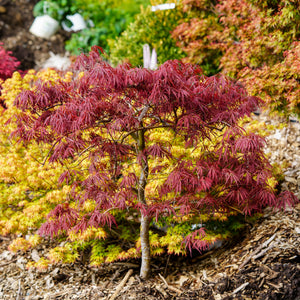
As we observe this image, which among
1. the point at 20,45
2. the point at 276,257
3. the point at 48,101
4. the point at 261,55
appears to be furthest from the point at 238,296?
the point at 20,45

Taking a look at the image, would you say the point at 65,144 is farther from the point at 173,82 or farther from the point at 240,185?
the point at 240,185

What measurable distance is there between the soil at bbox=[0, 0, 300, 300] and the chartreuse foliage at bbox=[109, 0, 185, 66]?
4203 mm

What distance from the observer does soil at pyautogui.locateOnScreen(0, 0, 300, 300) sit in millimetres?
2961

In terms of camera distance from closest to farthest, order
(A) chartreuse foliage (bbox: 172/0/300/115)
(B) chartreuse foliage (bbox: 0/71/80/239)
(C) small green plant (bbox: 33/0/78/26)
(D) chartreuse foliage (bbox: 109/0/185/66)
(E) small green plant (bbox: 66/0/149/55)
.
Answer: (B) chartreuse foliage (bbox: 0/71/80/239) → (A) chartreuse foliage (bbox: 172/0/300/115) → (D) chartreuse foliage (bbox: 109/0/185/66) → (E) small green plant (bbox: 66/0/149/55) → (C) small green plant (bbox: 33/0/78/26)

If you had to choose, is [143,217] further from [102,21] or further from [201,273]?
A: [102,21]

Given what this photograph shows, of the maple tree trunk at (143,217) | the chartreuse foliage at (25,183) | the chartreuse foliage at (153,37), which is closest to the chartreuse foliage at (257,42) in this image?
the chartreuse foliage at (153,37)

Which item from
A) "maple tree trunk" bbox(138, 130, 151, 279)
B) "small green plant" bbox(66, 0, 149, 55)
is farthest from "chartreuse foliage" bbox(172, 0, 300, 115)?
"small green plant" bbox(66, 0, 149, 55)

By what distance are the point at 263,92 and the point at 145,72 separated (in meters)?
2.96

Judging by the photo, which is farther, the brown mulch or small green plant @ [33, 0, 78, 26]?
small green plant @ [33, 0, 78, 26]

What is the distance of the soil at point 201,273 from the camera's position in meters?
2.96

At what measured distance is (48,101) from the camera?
270cm

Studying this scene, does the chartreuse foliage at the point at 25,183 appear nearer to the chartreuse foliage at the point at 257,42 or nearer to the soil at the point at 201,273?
the soil at the point at 201,273

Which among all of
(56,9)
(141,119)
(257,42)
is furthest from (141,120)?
(56,9)

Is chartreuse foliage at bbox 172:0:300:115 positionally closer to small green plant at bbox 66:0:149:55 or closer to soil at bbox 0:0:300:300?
soil at bbox 0:0:300:300
